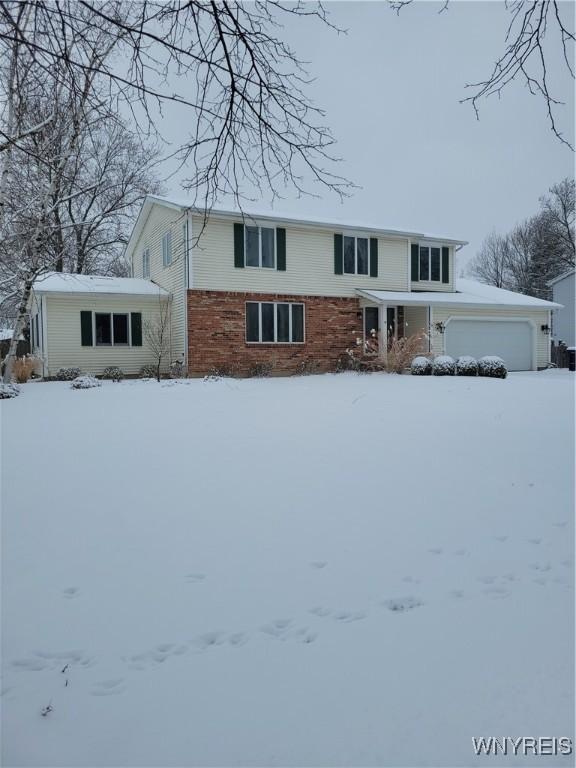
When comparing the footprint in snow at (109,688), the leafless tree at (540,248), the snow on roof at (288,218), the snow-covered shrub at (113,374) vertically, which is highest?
the leafless tree at (540,248)

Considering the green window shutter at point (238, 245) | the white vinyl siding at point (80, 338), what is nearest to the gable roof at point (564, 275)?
the green window shutter at point (238, 245)

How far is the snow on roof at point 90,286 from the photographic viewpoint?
1543 centimetres

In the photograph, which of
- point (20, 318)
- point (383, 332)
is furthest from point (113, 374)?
point (383, 332)

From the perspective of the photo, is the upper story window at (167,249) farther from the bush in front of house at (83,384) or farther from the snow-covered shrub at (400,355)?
the snow-covered shrub at (400,355)

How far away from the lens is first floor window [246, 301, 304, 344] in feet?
53.8

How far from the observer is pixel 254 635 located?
2.52 metres

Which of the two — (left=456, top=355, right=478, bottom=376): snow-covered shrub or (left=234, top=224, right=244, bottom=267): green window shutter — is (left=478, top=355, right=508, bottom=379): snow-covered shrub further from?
(left=234, top=224, right=244, bottom=267): green window shutter

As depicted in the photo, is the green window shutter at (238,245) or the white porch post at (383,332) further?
the white porch post at (383,332)

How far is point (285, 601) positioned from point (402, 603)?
656 mm

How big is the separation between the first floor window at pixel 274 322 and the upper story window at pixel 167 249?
130 inches

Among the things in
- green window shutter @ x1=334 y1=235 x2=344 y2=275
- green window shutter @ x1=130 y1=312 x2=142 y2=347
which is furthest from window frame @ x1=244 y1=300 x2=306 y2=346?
green window shutter @ x1=130 y1=312 x2=142 y2=347

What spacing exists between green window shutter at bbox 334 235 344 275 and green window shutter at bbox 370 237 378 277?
129 centimetres

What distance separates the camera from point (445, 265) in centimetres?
2061

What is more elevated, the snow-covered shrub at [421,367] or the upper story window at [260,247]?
the upper story window at [260,247]
